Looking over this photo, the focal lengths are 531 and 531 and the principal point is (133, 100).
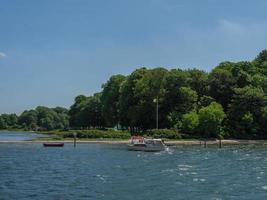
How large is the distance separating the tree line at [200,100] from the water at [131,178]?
51.3 m

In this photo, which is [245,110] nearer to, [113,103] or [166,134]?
[166,134]

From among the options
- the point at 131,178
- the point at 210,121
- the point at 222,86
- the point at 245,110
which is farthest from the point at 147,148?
the point at 222,86

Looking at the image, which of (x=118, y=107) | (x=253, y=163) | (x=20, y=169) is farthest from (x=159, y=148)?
(x=118, y=107)

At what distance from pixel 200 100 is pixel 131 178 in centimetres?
8842

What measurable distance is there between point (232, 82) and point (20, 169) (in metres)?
85.8

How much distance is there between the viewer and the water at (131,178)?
36844mm

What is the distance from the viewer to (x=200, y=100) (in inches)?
5221

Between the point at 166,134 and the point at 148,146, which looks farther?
the point at 166,134

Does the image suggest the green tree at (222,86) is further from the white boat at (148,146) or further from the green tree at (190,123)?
the white boat at (148,146)

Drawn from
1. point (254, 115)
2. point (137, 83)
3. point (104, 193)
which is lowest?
point (104, 193)

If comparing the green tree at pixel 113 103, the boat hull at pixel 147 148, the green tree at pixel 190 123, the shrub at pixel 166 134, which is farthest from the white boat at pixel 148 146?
the green tree at pixel 113 103

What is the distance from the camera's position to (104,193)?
37250 millimetres

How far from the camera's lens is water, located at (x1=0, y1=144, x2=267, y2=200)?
36.8m

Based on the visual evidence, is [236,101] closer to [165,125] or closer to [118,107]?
[165,125]
